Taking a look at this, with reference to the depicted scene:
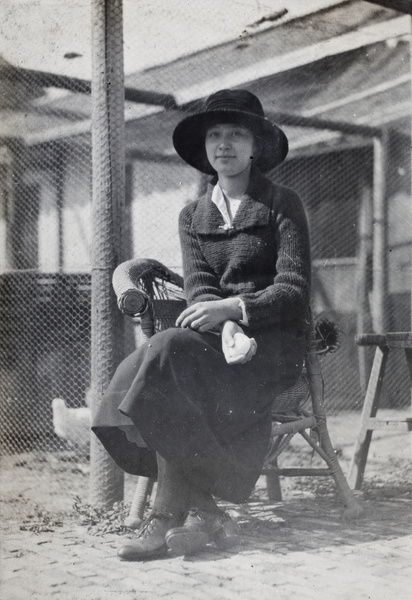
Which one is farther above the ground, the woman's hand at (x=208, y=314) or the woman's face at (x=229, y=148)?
the woman's face at (x=229, y=148)

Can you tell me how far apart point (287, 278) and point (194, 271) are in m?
0.41

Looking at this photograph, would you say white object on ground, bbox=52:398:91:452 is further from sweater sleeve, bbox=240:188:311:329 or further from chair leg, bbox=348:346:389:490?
sweater sleeve, bbox=240:188:311:329

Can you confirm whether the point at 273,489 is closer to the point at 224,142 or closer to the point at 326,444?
the point at 326,444

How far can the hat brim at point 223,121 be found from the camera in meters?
3.12

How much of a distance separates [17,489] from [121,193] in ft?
5.50

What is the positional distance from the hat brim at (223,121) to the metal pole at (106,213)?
0.36 meters

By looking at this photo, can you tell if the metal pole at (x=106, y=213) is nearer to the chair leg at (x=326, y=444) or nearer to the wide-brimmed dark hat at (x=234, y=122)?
the wide-brimmed dark hat at (x=234, y=122)

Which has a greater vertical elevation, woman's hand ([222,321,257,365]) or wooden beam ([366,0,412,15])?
wooden beam ([366,0,412,15])

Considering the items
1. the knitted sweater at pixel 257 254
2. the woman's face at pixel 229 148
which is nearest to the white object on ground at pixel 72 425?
the knitted sweater at pixel 257 254

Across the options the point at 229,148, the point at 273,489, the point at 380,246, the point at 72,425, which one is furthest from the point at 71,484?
the point at 380,246

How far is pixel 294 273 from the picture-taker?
9.76 ft

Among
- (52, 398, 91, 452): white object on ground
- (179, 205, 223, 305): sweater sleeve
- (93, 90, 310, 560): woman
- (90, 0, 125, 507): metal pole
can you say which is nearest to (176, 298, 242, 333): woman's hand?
(93, 90, 310, 560): woman

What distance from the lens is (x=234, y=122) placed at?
3.12 m

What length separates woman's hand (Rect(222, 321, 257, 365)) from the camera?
271 centimetres
